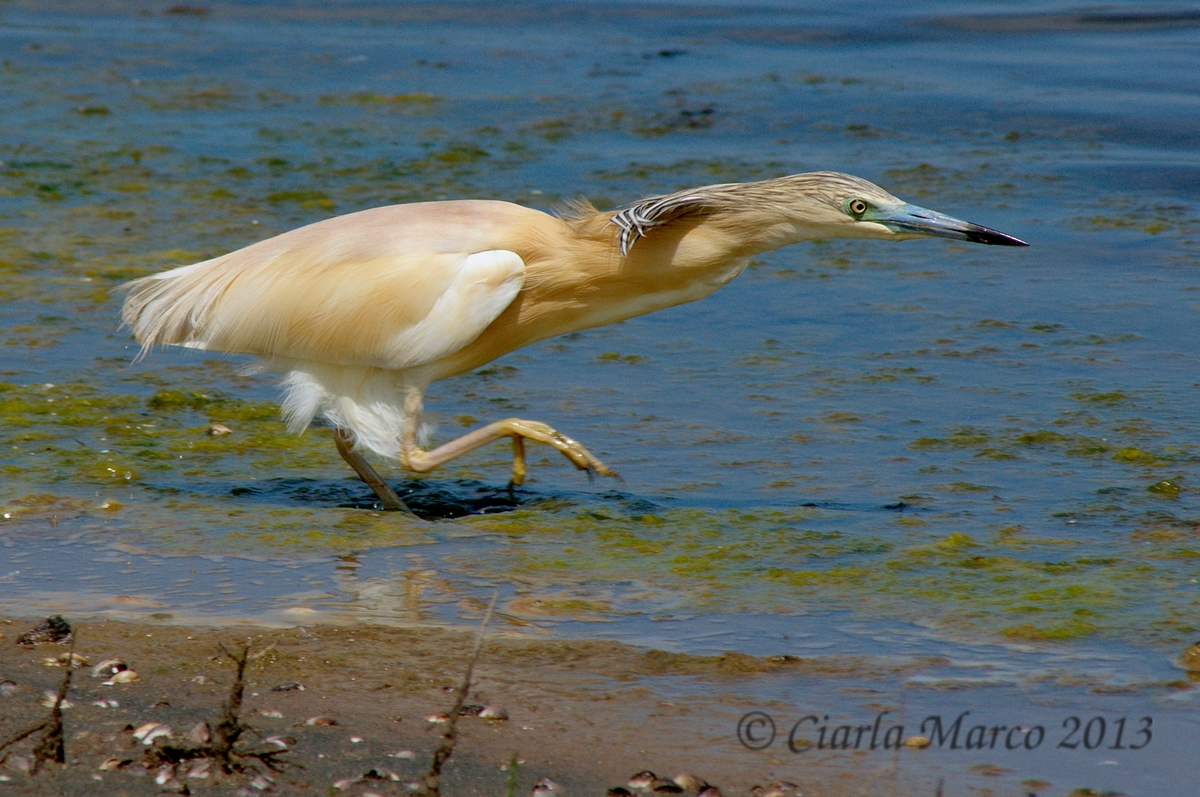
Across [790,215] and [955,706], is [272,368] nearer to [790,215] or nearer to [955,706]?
[790,215]

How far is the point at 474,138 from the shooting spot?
37.2 ft

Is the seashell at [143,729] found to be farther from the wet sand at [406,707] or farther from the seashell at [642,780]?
the seashell at [642,780]

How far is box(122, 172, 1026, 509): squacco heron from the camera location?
5344 millimetres

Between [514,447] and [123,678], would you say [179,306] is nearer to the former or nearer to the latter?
[514,447]

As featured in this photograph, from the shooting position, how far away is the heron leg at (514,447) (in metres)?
5.38

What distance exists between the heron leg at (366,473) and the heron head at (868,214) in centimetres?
188

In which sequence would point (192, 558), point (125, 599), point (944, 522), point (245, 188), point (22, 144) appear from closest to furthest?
point (125, 599)
point (192, 558)
point (944, 522)
point (245, 188)
point (22, 144)

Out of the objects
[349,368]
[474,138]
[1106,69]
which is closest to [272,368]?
[349,368]

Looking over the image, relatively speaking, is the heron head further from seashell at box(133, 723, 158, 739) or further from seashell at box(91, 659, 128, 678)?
seashell at box(133, 723, 158, 739)

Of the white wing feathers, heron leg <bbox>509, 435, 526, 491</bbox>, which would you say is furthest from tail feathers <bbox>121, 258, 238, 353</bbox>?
heron leg <bbox>509, 435, 526, 491</bbox>

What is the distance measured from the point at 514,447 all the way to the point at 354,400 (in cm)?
66

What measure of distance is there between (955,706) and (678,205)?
7.61ft

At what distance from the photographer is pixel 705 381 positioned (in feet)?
22.7

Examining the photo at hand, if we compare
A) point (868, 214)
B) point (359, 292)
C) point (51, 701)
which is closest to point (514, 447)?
point (359, 292)
